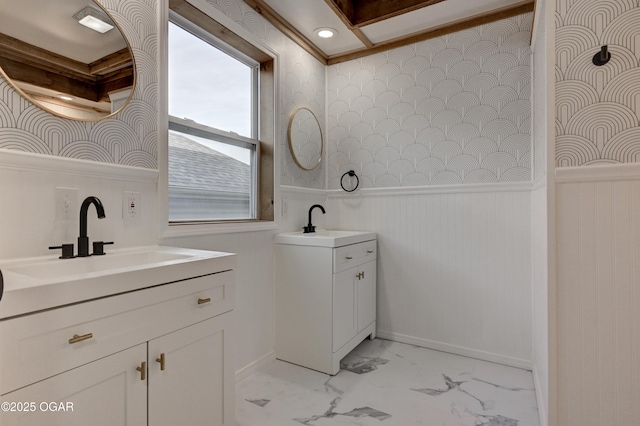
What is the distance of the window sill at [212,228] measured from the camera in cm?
173

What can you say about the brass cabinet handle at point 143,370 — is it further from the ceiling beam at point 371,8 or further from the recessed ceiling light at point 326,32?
the recessed ceiling light at point 326,32

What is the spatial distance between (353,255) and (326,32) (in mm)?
1714

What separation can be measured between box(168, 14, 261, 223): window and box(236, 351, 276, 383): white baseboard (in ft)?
3.13

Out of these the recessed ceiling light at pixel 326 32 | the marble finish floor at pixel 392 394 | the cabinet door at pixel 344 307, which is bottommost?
the marble finish floor at pixel 392 394

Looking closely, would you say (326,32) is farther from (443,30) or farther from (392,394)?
(392,394)

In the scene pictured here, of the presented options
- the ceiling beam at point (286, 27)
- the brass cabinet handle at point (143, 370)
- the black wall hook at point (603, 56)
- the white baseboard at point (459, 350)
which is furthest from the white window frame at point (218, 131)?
the black wall hook at point (603, 56)

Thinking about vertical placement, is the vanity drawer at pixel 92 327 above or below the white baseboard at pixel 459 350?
above

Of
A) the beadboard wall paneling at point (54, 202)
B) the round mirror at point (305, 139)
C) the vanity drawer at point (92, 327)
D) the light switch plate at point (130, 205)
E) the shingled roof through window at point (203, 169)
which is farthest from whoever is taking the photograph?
the round mirror at point (305, 139)

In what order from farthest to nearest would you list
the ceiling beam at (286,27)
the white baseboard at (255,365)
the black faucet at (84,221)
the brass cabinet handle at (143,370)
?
the ceiling beam at (286,27)
the white baseboard at (255,365)
the black faucet at (84,221)
the brass cabinet handle at (143,370)

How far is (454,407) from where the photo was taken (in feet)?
5.94

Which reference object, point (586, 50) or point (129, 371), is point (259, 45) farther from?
point (129, 371)

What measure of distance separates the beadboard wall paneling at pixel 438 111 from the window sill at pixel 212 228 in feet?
3.21

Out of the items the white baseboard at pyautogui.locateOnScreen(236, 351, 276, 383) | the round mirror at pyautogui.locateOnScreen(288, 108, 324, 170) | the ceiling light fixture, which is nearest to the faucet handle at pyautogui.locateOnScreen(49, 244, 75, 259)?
the ceiling light fixture

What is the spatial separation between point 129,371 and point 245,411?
36.3 inches
